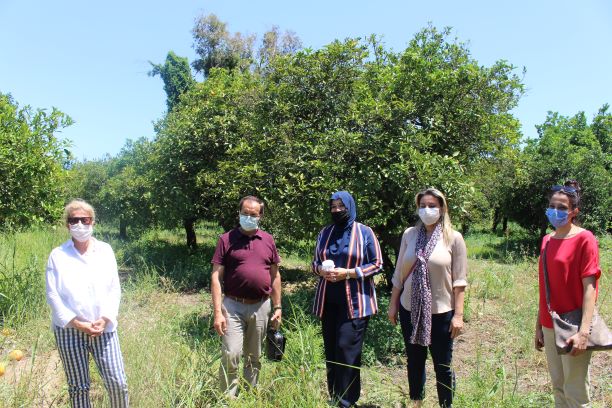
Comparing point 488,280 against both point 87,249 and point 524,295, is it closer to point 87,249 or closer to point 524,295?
point 524,295

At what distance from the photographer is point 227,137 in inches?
388

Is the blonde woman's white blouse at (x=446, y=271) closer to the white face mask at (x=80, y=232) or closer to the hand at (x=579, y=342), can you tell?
the hand at (x=579, y=342)

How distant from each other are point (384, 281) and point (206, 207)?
16.8 feet

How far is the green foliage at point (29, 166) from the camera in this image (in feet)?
18.9

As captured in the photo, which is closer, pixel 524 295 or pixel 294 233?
pixel 294 233

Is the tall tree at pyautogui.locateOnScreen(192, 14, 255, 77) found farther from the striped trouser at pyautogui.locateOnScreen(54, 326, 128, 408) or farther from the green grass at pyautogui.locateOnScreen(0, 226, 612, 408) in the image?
the striped trouser at pyautogui.locateOnScreen(54, 326, 128, 408)

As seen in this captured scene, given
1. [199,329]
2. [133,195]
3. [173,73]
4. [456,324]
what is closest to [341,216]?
[456,324]

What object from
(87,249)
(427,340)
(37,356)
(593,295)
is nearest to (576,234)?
(593,295)

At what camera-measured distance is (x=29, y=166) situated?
5.80 meters

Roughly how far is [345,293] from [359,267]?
0.22 m

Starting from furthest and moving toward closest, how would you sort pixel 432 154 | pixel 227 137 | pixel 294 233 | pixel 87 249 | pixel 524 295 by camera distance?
pixel 227 137
pixel 524 295
pixel 294 233
pixel 432 154
pixel 87 249

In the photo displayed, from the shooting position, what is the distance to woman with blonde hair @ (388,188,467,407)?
3.36 metres

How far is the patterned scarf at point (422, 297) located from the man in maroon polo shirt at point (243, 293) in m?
1.13

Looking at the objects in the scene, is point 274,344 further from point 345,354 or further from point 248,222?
point 248,222
